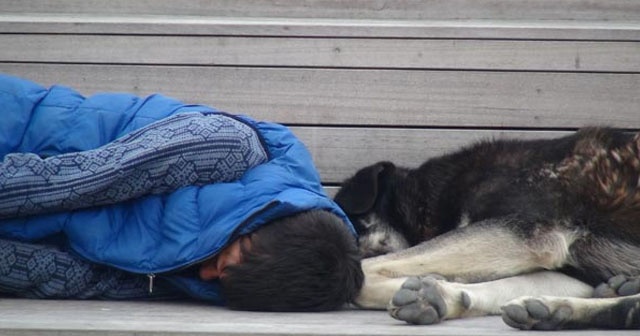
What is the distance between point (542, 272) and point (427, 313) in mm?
1048

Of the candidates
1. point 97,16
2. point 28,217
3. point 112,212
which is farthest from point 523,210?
point 97,16

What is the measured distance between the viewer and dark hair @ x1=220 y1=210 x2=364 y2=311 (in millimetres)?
3469

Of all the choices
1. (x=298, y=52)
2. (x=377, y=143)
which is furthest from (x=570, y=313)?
(x=298, y=52)

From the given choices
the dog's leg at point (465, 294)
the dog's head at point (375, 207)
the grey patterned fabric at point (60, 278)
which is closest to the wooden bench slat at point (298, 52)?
→ the dog's head at point (375, 207)

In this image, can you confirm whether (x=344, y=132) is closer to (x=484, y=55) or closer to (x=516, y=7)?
(x=484, y=55)

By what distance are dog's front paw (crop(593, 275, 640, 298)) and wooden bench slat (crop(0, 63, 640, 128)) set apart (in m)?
1.27

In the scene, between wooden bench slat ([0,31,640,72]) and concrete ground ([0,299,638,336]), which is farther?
wooden bench slat ([0,31,640,72])

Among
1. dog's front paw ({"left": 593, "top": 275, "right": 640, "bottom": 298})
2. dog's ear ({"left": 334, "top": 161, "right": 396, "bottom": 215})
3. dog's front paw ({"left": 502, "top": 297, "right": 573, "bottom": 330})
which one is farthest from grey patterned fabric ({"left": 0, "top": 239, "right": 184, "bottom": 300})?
dog's front paw ({"left": 593, "top": 275, "right": 640, "bottom": 298})

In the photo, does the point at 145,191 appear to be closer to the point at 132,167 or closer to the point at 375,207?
the point at 132,167

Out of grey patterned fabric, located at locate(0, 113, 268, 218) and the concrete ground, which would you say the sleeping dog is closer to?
the concrete ground

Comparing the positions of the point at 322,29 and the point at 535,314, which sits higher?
the point at 322,29

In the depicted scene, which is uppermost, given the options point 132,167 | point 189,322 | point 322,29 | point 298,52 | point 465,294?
A: point 322,29

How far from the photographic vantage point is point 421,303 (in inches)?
128

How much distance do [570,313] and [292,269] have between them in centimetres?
86
